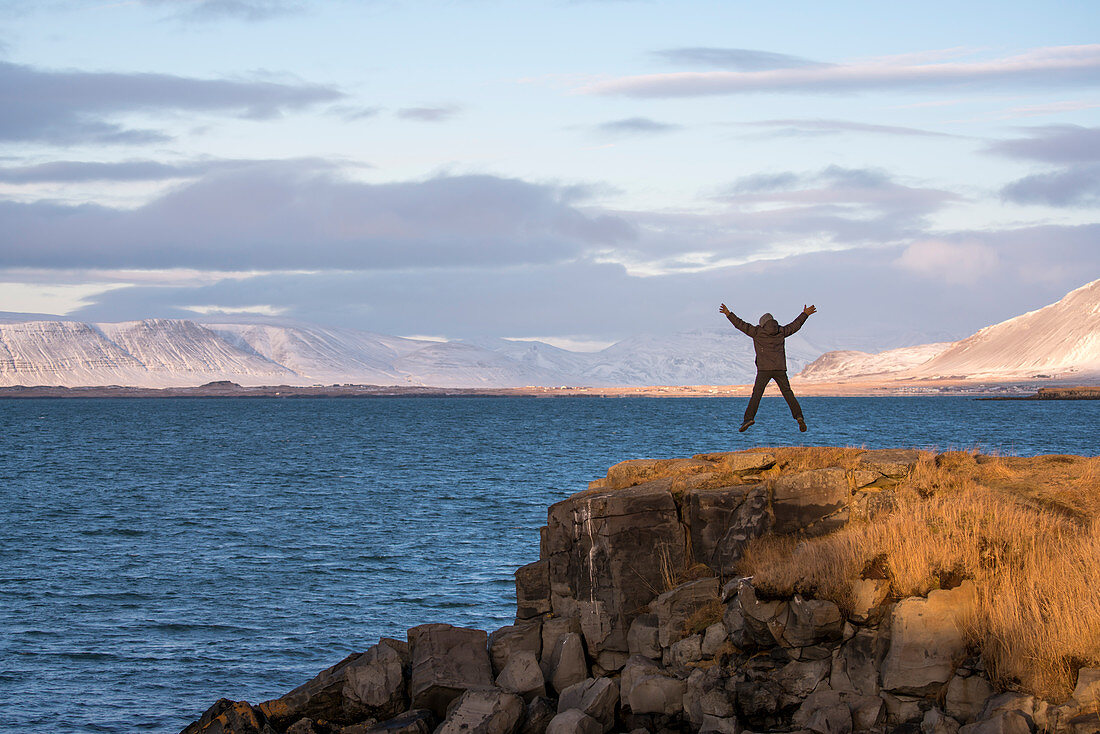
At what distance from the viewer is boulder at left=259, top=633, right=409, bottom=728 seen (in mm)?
19359

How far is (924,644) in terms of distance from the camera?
14.8 m

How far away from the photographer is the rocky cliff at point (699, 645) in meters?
14.7

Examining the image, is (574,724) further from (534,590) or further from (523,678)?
(534,590)

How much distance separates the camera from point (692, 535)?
19547 millimetres

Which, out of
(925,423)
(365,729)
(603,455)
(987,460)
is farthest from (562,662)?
(925,423)

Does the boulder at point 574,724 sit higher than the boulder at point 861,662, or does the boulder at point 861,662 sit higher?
the boulder at point 861,662

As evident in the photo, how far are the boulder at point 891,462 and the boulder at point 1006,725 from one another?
6628 mm

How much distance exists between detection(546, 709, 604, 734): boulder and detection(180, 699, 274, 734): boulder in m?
5.73

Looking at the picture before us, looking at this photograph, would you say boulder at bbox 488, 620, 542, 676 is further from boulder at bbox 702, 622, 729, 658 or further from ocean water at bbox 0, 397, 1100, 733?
ocean water at bbox 0, 397, 1100, 733

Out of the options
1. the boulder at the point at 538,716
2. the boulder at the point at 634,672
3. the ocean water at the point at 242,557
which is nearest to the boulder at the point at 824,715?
the boulder at the point at 634,672

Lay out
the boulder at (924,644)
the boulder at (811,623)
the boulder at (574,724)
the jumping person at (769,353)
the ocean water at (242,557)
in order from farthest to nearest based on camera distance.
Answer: the ocean water at (242,557) < the jumping person at (769,353) < the boulder at (574,724) < the boulder at (811,623) < the boulder at (924,644)

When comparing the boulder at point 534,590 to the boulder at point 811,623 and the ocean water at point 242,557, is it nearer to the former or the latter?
the boulder at point 811,623

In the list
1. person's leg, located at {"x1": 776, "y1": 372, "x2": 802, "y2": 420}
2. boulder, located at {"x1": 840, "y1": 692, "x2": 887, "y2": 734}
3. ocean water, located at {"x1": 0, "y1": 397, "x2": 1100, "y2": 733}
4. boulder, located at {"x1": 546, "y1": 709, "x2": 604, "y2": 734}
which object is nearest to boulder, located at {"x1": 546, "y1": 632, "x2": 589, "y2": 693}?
boulder, located at {"x1": 546, "y1": 709, "x2": 604, "y2": 734}

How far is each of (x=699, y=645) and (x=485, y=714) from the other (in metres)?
3.64
